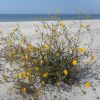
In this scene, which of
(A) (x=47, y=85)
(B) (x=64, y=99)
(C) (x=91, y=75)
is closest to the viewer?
(B) (x=64, y=99)

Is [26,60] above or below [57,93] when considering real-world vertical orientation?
above

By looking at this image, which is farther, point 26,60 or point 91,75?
point 91,75

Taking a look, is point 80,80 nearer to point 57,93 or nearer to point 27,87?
point 57,93

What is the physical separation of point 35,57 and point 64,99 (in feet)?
2.95

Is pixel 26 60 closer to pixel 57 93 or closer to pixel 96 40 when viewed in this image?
pixel 57 93

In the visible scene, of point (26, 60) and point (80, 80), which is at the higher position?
point (26, 60)

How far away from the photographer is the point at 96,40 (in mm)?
7637

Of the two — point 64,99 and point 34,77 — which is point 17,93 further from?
point 64,99

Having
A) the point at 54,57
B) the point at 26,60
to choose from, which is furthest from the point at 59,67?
the point at 26,60

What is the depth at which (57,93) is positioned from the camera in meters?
4.58

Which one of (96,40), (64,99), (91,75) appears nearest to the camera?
(64,99)

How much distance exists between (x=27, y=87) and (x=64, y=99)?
0.58m

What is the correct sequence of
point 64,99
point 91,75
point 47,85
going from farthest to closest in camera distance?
1. point 91,75
2. point 47,85
3. point 64,99

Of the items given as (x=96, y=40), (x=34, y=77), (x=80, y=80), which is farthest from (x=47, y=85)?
(x=96, y=40)
